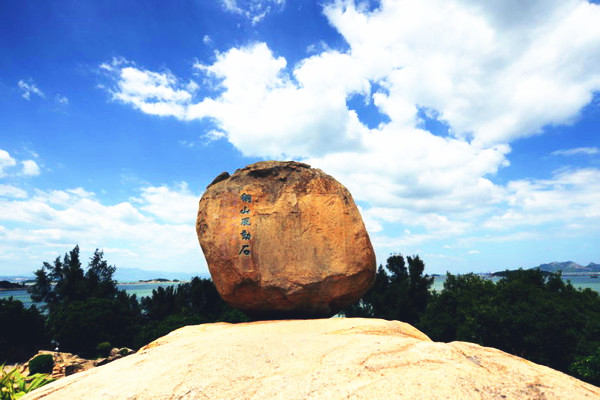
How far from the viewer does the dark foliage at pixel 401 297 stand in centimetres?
2478

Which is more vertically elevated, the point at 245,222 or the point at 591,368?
the point at 245,222

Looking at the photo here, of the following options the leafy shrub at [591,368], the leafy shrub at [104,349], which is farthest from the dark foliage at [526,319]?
the leafy shrub at [104,349]

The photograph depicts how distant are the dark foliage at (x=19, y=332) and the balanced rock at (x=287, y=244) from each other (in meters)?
20.9

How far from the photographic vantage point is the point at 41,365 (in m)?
17.0

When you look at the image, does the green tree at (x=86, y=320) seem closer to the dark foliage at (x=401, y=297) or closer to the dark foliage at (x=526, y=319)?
the dark foliage at (x=401, y=297)

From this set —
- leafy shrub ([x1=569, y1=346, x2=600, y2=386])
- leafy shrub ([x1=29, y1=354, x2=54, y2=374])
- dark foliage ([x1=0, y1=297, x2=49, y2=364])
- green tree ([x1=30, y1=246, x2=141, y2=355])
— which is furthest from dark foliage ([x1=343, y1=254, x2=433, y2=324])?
dark foliage ([x1=0, y1=297, x2=49, y2=364])

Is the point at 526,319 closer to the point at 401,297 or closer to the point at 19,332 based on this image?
the point at 401,297

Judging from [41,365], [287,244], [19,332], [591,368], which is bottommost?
[591,368]

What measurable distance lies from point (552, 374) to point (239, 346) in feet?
12.6

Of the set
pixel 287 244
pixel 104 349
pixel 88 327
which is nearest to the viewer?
pixel 287 244

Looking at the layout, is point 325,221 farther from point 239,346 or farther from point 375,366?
point 375,366

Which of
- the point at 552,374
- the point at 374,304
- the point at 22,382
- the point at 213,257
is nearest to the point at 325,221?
the point at 213,257

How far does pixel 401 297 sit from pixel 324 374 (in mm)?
22281

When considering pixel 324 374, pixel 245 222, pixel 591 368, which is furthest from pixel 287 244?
pixel 591 368
